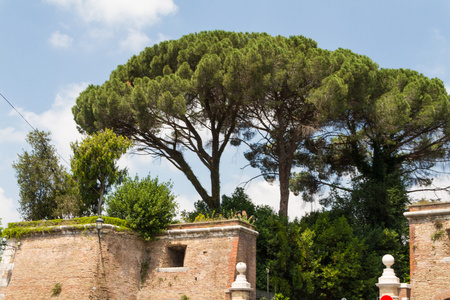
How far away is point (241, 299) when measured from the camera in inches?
555

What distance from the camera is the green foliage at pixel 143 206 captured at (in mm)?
17062

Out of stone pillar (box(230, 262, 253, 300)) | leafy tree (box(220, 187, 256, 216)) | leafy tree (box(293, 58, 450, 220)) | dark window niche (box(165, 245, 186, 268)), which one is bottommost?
stone pillar (box(230, 262, 253, 300))

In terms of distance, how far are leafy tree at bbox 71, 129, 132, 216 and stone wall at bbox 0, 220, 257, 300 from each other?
2682 mm

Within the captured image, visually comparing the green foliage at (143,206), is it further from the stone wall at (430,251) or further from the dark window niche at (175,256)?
the stone wall at (430,251)

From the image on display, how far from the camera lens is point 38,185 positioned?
22.0m

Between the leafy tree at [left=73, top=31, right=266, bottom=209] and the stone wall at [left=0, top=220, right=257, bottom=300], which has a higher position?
the leafy tree at [left=73, top=31, right=266, bottom=209]

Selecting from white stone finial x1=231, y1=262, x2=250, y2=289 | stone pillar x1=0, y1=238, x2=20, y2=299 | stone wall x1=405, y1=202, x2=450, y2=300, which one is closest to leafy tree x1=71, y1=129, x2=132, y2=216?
stone pillar x1=0, y1=238, x2=20, y2=299

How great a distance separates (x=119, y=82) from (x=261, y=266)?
34.8 ft

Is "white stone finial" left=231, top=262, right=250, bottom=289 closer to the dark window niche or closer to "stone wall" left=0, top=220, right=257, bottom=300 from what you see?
"stone wall" left=0, top=220, right=257, bottom=300

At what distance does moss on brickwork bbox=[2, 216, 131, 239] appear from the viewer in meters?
16.6

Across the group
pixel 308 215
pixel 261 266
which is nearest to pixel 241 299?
pixel 261 266

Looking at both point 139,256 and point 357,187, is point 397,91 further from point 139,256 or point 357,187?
point 139,256

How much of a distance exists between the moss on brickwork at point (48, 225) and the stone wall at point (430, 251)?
9531 mm

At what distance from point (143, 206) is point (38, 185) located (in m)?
7.39
